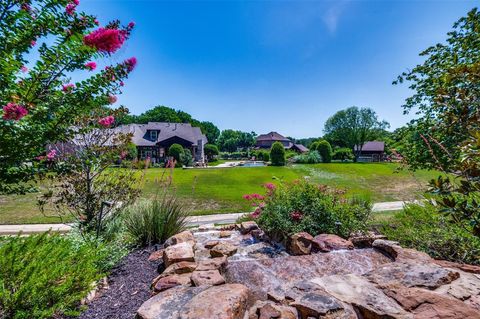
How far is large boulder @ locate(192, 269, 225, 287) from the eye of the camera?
2.27 metres

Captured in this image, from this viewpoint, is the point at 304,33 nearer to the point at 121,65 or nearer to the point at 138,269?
the point at 121,65

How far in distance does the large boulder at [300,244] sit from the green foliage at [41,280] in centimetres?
252

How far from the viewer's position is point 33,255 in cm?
221

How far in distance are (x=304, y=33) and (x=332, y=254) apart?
7127mm

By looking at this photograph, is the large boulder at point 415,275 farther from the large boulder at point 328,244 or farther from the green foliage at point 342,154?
the green foliage at point 342,154

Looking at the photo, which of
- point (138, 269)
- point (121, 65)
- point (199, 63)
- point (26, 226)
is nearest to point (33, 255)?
point (138, 269)

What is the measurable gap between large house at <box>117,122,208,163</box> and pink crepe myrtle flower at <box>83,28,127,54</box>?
94.3ft

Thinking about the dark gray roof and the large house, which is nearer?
the large house

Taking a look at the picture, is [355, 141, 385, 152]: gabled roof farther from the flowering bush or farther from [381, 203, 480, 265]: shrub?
the flowering bush

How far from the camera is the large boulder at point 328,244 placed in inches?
130

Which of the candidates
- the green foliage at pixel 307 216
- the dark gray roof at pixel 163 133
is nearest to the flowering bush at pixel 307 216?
the green foliage at pixel 307 216

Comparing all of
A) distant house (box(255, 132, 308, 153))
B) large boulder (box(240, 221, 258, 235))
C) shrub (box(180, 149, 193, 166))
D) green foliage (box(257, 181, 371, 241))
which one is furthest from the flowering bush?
distant house (box(255, 132, 308, 153))

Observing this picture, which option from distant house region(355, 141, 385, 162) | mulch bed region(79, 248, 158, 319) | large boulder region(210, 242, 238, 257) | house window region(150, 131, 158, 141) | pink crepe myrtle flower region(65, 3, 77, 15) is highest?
house window region(150, 131, 158, 141)

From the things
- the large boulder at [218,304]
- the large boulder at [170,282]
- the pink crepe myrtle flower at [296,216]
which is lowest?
the large boulder at [170,282]
